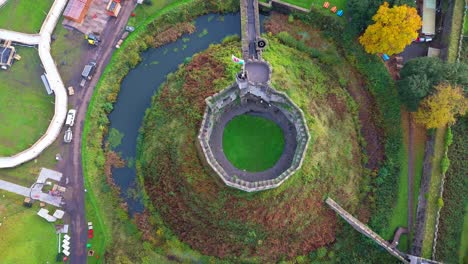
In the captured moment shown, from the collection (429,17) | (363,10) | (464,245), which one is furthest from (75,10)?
(464,245)

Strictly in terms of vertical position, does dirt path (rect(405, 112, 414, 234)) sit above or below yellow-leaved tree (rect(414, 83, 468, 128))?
below

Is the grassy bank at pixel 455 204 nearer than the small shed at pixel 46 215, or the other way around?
the grassy bank at pixel 455 204

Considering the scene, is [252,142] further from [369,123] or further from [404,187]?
[404,187]

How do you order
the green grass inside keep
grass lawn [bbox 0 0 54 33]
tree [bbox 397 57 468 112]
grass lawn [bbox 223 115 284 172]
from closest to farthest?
tree [bbox 397 57 468 112] < grass lawn [bbox 223 115 284 172] < the green grass inside keep < grass lawn [bbox 0 0 54 33]

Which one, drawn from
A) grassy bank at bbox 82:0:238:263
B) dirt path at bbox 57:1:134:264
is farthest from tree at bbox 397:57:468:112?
dirt path at bbox 57:1:134:264

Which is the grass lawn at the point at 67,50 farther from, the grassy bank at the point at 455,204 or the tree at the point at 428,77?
the grassy bank at the point at 455,204

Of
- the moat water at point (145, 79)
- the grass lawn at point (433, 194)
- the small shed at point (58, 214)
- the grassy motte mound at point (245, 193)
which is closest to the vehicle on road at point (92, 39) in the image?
the moat water at point (145, 79)

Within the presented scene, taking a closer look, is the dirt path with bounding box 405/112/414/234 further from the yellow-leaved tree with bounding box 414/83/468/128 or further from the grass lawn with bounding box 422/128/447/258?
the yellow-leaved tree with bounding box 414/83/468/128
